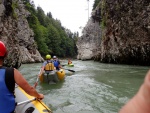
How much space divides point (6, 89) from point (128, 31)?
789 inches

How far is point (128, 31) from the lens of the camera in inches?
842

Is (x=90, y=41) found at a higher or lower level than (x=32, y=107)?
higher

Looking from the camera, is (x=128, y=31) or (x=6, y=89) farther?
(x=128, y=31)

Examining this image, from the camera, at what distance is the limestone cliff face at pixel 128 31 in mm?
20141

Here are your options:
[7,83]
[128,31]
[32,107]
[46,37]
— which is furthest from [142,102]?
[46,37]

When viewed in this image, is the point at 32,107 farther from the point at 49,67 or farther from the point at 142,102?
the point at 49,67

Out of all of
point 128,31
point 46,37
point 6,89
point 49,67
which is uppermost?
point 46,37

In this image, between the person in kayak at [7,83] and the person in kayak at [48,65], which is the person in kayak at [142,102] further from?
the person in kayak at [48,65]

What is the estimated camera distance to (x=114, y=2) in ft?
78.3

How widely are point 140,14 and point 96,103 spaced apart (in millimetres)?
15659

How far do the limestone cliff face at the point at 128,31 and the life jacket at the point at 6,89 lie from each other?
18882 millimetres

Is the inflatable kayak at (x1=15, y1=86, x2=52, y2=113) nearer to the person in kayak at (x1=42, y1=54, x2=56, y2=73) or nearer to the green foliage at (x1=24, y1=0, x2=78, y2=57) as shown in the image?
the person in kayak at (x1=42, y1=54, x2=56, y2=73)

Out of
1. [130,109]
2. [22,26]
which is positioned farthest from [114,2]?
[130,109]

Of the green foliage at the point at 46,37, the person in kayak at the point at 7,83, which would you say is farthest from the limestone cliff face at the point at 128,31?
the green foliage at the point at 46,37
